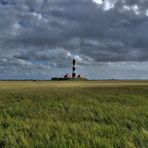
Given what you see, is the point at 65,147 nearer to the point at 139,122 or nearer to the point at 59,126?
the point at 59,126

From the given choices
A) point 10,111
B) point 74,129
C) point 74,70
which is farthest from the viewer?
point 74,70

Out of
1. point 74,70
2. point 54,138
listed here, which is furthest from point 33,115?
point 74,70

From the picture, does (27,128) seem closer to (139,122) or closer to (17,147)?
(17,147)

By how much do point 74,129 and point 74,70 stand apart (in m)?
181

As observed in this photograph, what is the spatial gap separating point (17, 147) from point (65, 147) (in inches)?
50.4

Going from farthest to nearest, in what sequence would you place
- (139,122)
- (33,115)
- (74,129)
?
(33,115) < (139,122) < (74,129)

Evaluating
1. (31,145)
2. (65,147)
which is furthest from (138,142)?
(31,145)

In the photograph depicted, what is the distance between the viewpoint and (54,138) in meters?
8.50

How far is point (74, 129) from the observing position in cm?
984

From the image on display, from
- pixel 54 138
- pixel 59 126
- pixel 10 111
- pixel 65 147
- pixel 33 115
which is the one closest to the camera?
pixel 65 147

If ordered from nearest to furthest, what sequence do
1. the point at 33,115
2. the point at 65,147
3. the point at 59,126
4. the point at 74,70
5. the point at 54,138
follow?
1. the point at 65,147
2. the point at 54,138
3. the point at 59,126
4. the point at 33,115
5. the point at 74,70

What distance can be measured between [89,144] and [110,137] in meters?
1.07

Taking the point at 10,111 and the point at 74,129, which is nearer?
the point at 74,129

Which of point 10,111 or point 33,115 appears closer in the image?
point 33,115
